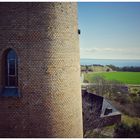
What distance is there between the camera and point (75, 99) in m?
9.77

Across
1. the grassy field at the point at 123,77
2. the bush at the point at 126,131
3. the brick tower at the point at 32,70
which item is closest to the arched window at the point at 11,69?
the brick tower at the point at 32,70

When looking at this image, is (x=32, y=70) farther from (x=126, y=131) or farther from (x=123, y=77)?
(x=123, y=77)

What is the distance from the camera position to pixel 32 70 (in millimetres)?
8844

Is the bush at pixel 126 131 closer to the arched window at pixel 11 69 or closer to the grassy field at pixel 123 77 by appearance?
the grassy field at pixel 123 77

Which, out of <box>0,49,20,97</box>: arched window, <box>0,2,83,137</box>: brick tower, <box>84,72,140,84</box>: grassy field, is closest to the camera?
<box>0,2,83,137</box>: brick tower

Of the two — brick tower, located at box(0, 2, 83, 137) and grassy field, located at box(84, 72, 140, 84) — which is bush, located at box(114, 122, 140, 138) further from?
brick tower, located at box(0, 2, 83, 137)

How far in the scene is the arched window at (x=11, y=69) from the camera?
9102 mm

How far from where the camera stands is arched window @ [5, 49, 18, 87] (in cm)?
910

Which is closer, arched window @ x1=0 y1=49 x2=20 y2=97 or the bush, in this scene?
arched window @ x1=0 y1=49 x2=20 y2=97

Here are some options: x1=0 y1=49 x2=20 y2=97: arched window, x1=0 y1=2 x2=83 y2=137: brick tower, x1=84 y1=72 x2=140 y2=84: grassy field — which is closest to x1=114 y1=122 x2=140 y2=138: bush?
x1=84 y1=72 x2=140 y2=84: grassy field

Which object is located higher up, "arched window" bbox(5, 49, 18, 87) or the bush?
"arched window" bbox(5, 49, 18, 87)

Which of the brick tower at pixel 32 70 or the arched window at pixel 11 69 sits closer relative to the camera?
the brick tower at pixel 32 70

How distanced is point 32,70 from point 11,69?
2.94 ft

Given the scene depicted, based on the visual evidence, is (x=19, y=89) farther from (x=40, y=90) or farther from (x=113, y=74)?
(x=113, y=74)
